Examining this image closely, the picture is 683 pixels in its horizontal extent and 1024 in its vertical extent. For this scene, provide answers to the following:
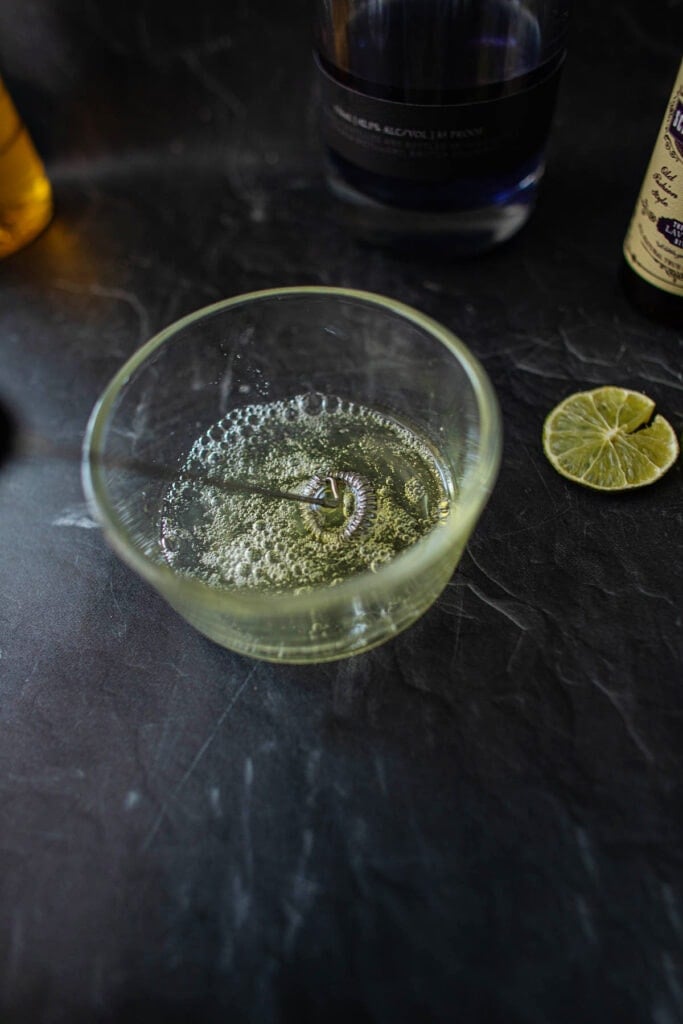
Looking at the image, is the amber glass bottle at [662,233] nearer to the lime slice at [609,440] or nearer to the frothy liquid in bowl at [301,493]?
the lime slice at [609,440]

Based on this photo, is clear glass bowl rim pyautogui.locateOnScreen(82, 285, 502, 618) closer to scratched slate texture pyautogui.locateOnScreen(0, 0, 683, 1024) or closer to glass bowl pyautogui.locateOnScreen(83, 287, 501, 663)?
glass bowl pyautogui.locateOnScreen(83, 287, 501, 663)

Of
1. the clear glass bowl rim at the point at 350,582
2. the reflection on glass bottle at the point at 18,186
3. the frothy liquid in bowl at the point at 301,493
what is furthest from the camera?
the reflection on glass bottle at the point at 18,186

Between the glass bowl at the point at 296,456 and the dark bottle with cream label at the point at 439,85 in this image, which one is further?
the dark bottle with cream label at the point at 439,85

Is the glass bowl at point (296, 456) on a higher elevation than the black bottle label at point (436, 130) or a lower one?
lower

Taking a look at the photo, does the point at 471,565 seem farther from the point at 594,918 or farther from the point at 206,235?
the point at 206,235

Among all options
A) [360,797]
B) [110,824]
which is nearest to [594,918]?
[360,797]

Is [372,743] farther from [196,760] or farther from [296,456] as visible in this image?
[296,456]

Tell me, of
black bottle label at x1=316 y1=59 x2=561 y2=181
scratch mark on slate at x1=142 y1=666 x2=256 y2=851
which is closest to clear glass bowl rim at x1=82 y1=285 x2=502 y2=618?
scratch mark on slate at x1=142 y1=666 x2=256 y2=851

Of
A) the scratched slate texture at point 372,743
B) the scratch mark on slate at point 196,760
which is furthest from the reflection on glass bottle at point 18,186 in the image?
the scratch mark on slate at point 196,760
